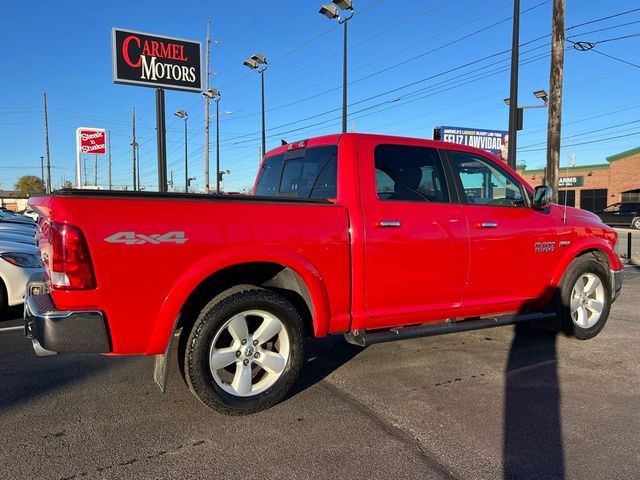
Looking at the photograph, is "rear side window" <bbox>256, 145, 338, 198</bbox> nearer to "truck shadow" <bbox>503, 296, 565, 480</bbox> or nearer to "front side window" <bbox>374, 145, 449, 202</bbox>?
"front side window" <bbox>374, 145, 449, 202</bbox>

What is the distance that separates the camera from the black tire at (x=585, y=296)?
5.30 metres

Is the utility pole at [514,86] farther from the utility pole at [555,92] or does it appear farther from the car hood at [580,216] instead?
the car hood at [580,216]

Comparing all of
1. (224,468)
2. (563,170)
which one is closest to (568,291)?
(224,468)

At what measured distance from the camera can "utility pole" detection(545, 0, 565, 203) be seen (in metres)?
13.3

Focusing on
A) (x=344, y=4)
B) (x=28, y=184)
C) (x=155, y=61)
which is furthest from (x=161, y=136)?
(x=28, y=184)

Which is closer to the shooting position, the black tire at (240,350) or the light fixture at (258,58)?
the black tire at (240,350)

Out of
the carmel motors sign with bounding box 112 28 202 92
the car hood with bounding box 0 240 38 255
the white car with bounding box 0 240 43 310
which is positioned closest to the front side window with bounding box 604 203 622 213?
the carmel motors sign with bounding box 112 28 202 92

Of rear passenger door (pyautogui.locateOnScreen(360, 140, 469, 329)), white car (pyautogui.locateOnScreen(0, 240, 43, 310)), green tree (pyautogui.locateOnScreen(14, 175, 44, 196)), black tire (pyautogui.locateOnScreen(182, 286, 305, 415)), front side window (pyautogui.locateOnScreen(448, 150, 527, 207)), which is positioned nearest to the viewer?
black tire (pyautogui.locateOnScreen(182, 286, 305, 415))

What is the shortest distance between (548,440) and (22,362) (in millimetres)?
4498

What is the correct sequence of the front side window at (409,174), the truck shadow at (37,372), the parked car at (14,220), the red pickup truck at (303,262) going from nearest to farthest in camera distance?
the red pickup truck at (303,262) < the truck shadow at (37,372) < the front side window at (409,174) < the parked car at (14,220)

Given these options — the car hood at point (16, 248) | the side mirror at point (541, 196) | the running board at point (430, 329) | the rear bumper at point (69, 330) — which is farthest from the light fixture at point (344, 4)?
the rear bumper at point (69, 330)

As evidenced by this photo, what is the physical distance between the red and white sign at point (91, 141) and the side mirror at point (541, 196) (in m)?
14.4

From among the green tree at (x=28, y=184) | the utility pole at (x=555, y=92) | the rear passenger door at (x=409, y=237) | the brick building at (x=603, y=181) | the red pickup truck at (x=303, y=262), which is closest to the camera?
the red pickup truck at (x=303, y=262)

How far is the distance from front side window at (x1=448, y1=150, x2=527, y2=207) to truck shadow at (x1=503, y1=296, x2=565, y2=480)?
4.93ft
